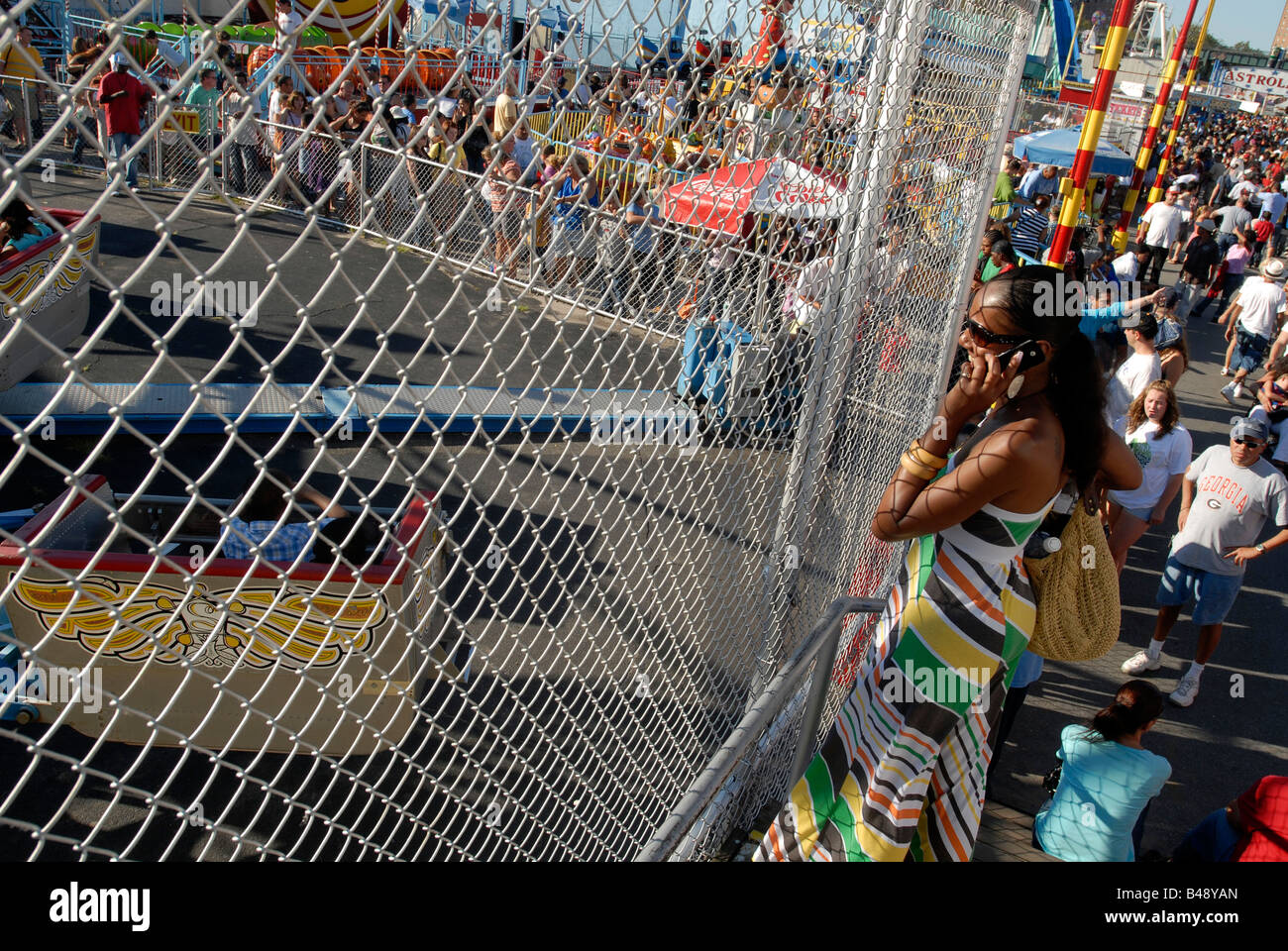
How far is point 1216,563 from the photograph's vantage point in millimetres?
5270

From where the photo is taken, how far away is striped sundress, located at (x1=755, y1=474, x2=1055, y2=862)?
2574 mm

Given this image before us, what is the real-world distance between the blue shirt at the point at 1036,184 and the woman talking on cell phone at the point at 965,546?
15.7 m

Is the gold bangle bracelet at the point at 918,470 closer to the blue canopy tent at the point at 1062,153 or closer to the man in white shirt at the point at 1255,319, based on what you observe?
the man in white shirt at the point at 1255,319

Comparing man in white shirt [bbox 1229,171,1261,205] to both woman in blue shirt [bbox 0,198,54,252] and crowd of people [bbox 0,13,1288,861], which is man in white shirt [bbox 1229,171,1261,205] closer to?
crowd of people [bbox 0,13,1288,861]

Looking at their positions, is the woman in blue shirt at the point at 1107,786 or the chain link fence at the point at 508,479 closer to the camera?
the chain link fence at the point at 508,479

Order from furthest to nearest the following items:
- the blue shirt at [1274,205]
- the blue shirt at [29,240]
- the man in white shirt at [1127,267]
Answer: the blue shirt at [1274,205] → the man in white shirt at [1127,267] → the blue shirt at [29,240]

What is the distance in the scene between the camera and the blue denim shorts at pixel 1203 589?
5.31 metres

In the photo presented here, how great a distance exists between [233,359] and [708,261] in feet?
22.3

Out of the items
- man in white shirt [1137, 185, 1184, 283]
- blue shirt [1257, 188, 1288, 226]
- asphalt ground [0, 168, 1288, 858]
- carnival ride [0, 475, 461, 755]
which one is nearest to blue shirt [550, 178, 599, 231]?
asphalt ground [0, 168, 1288, 858]

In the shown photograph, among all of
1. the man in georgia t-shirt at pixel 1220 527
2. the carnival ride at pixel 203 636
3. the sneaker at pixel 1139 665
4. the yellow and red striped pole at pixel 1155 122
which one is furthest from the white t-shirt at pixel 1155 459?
the yellow and red striped pole at pixel 1155 122

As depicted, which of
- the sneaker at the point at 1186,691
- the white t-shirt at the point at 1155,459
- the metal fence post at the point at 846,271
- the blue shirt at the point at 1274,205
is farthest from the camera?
the blue shirt at the point at 1274,205

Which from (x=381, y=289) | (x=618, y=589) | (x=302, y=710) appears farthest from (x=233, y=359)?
(x=302, y=710)
